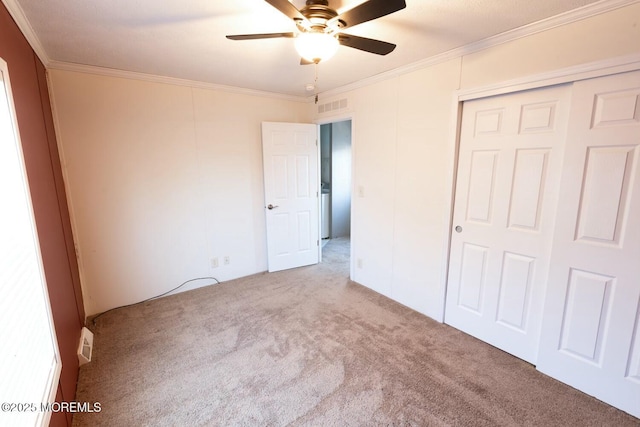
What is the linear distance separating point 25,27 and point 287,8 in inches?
72.1

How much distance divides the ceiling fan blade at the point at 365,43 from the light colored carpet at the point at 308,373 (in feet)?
7.17

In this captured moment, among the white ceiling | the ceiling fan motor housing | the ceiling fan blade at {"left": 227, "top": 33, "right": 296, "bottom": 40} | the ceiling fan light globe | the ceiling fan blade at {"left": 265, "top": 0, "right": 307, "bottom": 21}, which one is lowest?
the ceiling fan light globe

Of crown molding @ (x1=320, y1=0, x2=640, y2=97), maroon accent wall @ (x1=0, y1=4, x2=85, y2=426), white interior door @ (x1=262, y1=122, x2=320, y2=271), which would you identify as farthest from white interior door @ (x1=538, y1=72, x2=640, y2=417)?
maroon accent wall @ (x1=0, y1=4, x2=85, y2=426)

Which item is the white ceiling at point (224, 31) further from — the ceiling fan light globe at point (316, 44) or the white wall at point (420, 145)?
the ceiling fan light globe at point (316, 44)

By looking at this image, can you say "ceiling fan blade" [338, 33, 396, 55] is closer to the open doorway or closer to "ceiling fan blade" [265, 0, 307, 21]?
"ceiling fan blade" [265, 0, 307, 21]

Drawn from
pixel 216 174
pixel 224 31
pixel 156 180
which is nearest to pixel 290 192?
pixel 216 174

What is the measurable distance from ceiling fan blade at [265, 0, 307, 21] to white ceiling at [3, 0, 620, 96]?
0.31 metres

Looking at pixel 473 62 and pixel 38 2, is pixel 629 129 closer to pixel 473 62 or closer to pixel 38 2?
pixel 473 62

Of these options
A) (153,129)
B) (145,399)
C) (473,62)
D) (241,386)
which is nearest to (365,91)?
(473,62)

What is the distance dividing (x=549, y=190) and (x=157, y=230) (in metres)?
3.63

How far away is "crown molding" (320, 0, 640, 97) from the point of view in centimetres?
159

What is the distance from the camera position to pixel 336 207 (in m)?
5.48

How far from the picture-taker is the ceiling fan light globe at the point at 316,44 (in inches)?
56.7

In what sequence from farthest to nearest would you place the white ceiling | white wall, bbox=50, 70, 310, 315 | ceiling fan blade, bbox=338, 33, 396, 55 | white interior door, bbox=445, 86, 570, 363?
white wall, bbox=50, 70, 310, 315 → white interior door, bbox=445, 86, 570, 363 → the white ceiling → ceiling fan blade, bbox=338, 33, 396, 55
